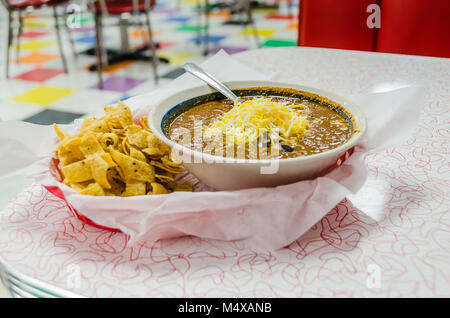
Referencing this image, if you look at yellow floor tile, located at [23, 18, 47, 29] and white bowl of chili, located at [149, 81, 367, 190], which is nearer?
white bowl of chili, located at [149, 81, 367, 190]

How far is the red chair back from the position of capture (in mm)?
2264

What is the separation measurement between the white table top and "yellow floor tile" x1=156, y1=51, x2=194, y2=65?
152 inches

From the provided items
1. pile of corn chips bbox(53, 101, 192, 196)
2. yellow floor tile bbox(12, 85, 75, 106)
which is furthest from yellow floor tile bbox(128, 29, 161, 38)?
pile of corn chips bbox(53, 101, 192, 196)

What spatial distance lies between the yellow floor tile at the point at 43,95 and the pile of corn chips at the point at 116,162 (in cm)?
292

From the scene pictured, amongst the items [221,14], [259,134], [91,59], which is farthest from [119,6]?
[259,134]

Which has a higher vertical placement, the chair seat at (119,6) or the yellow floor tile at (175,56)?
the chair seat at (119,6)

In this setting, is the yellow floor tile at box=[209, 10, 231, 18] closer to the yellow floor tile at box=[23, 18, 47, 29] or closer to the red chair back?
the yellow floor tile at box=[23, 18, 47, 29]

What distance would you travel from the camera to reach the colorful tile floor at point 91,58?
3.43 meters

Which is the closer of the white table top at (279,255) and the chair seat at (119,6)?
the white table top at (279,255)

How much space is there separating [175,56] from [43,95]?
160cm

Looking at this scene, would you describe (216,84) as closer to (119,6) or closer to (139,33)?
(119,6)

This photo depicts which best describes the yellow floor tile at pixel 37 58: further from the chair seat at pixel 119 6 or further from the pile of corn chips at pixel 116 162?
the pile of corn chips at pixel 116 162

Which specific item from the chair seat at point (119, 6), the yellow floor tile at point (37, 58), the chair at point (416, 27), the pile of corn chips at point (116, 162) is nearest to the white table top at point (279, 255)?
the pile of corn chips at point (116, 162)

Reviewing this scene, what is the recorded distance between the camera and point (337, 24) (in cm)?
232
